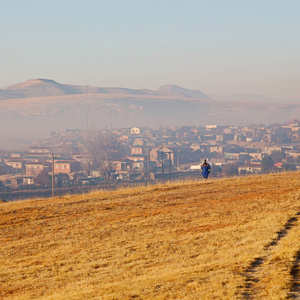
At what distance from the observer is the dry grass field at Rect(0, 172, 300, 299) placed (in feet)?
31.5

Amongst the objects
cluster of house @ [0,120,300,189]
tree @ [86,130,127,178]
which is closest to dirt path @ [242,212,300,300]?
cluster of house @ [0,120,300,189]

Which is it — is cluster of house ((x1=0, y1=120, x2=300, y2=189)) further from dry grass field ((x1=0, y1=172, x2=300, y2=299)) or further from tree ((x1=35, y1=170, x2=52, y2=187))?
dry grass field ((x1=0, y1=172, x2=300, y2=299))

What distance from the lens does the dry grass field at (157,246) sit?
960cm

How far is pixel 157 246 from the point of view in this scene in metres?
13.7

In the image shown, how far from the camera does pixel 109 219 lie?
18531 millimetres

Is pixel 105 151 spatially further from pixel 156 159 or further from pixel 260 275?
pixel 260 275

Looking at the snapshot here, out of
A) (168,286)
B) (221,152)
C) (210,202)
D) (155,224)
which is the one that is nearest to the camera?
(168,286)

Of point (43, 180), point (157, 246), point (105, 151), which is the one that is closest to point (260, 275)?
point (157, 246)

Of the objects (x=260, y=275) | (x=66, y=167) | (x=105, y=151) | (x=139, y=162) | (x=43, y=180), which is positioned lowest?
(x=139, y=162)

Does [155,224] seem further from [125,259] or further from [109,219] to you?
[125,259]

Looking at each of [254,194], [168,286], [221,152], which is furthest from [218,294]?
[221,152]

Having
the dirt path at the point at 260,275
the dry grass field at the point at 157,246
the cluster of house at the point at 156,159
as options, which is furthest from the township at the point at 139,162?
the dirt path at the point at 260,275

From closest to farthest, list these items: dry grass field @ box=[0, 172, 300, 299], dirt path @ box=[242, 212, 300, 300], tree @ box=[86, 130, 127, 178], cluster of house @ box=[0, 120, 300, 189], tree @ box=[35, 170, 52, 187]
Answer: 1. dirt path @ box=[242, 212, 300, 300]
2. dry grass field @ box=[0, 172, 300, 299]
3. tree @ box=[35, 170, 52, 187]
4. cluster of house @ box=[0, 120, 300, 189]
5. tree @ box=[86, 130, 127, 178]

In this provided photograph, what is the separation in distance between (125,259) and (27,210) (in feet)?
32.0
